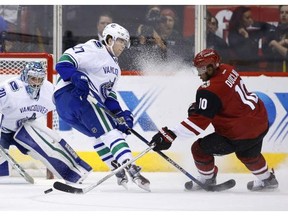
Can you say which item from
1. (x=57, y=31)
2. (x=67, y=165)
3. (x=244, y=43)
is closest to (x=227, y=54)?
Result: (x=244, y=43)

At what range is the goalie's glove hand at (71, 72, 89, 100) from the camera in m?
6.03

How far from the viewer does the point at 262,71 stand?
25.8 feet

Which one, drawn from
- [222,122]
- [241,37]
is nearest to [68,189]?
[222,122]

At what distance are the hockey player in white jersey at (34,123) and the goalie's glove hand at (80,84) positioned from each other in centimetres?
59

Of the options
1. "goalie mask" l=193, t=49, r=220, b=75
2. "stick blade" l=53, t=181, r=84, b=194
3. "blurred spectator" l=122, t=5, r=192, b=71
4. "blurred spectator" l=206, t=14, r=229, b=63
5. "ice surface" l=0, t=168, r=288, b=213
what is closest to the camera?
"ice surface" l=0, t=168, r=288, b=213

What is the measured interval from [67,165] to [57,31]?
1.69 meters

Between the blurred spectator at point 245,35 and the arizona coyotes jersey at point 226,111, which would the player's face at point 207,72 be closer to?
the arizona coyotes jersey at point 226,111

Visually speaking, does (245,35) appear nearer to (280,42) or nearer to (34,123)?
(280,42)

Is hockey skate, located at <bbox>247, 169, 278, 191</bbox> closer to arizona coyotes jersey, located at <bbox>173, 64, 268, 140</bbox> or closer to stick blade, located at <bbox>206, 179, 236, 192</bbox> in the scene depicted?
stick blade, located at <bbox>206, 179, 236, 192</bbox>

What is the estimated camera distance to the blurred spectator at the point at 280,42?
808cm

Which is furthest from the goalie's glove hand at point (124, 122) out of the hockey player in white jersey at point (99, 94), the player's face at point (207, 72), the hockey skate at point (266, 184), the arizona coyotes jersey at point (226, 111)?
the hockey skate at point (266, 184)

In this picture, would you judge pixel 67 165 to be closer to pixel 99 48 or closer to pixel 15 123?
pixel 15 123

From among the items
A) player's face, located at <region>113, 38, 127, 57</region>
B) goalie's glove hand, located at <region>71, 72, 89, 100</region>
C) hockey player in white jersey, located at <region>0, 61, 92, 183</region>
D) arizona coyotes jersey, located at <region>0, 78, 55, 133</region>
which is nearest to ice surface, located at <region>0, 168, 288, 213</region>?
hockey player in white jersey, located at <region>0, 61, 92, 183</region>

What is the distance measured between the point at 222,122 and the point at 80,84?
33.4 inches
